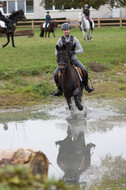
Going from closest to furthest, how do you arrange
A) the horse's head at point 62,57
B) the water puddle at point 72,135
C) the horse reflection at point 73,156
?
1. the horse reflection at point 73,156
2. the water puddle at point 72,135
3. the horse's head at point 62,57

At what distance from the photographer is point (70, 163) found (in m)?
7.50

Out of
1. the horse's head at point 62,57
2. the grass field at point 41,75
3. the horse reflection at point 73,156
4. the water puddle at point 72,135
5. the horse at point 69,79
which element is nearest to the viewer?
the horse reflection at point 73,156

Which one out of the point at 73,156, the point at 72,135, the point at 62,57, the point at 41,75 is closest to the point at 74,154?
the point at 73,156

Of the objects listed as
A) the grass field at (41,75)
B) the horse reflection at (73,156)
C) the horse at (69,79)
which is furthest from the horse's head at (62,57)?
the grass field at (41,75)

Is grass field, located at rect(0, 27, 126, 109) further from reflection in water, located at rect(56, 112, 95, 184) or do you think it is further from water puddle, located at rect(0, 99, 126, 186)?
reflection in water, located at rect(56, 112, 95, 184)

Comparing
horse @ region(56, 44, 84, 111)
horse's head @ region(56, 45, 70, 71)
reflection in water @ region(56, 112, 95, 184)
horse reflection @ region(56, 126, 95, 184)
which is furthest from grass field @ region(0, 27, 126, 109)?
horse reflection @ region(56, 126, 95, 184)

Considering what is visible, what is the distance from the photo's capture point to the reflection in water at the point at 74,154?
6977mm

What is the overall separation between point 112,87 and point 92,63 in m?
2.91

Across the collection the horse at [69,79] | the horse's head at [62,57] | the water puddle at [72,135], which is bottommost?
the water puddle at [72,135]

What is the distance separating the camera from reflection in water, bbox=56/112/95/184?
698 cm

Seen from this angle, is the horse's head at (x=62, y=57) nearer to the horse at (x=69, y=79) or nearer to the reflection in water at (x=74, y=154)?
the horse at (x=69, y=79)

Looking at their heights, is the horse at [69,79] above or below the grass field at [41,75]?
above

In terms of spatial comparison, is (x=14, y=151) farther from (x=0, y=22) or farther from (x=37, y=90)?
(x=0, y=22)

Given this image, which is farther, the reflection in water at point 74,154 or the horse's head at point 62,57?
the horse's head at point 62,57
